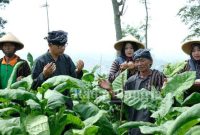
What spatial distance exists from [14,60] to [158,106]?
226cm

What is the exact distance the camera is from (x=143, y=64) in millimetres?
3859

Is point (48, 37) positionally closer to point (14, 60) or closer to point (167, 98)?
point (14, 60)

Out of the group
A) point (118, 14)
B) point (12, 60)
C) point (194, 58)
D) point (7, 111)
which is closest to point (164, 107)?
point (7, 111)

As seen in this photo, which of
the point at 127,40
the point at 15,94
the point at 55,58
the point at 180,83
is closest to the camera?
the point at 15,94

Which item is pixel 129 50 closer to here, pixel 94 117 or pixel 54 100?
pixel 54 100

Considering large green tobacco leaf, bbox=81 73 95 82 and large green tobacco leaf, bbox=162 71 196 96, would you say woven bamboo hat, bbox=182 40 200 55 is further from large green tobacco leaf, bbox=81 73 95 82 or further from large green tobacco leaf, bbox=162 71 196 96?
large green tobacco leaf, bbox=162 71 196 96

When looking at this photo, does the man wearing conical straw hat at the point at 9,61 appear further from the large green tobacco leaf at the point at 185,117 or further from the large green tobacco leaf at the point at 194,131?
the large green tobacco leaf at the point at 185,117

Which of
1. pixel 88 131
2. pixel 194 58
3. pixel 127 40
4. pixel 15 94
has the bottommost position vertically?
pixel 88 131

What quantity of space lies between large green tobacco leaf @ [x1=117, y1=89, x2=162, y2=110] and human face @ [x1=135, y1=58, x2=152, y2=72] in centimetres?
102

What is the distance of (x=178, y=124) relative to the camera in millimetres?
1923

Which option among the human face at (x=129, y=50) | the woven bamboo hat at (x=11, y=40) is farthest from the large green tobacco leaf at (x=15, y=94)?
the human face at (x=129, y=50)

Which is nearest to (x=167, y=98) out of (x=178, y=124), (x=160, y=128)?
(x=160, y=128)

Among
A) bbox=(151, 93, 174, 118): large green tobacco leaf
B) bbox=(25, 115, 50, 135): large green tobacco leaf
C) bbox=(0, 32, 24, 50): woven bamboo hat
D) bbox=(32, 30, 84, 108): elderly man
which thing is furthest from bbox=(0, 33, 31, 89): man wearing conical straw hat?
bbox=(151, 93, 174, 118): large green tobacco leaf

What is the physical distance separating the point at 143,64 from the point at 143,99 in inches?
42.4
